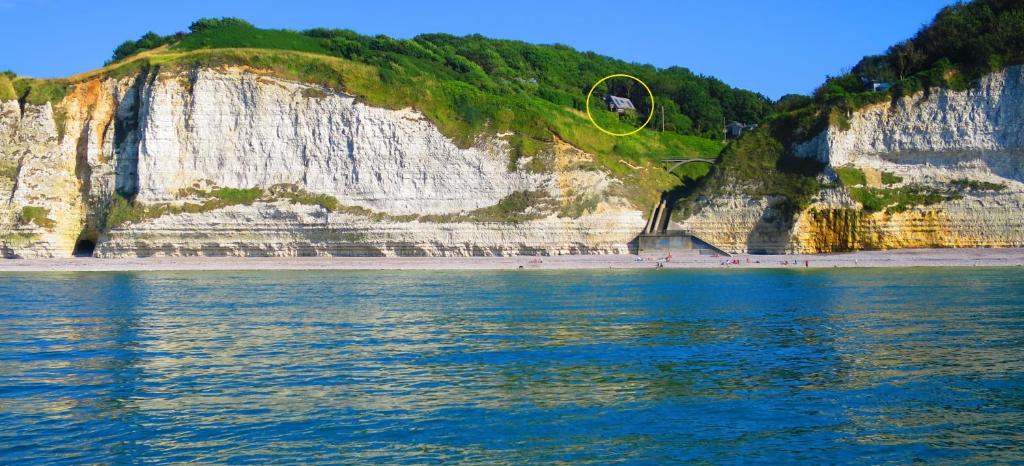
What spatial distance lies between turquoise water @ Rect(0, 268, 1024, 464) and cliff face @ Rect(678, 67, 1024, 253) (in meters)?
18.0

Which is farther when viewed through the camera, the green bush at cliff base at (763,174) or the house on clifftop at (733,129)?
the house on clifftop at (733,129)

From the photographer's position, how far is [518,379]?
15336 millimetres

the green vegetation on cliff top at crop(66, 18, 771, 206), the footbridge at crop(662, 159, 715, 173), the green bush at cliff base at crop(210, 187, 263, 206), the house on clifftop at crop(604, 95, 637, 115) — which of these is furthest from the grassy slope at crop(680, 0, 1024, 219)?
the house on clifftop at crop(604, 95, 637, 115)

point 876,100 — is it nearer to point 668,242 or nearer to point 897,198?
point 897,198

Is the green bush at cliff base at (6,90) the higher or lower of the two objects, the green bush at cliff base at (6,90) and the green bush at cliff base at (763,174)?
the higher

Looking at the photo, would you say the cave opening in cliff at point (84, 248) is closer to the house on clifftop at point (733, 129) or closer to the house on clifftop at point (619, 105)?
the house on clifftop at point (619, 105)

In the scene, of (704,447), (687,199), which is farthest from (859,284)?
(704,447)

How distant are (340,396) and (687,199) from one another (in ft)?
127

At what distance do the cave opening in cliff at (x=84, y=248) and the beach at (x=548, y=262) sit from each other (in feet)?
8.53

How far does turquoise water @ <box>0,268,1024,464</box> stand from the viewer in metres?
11.4

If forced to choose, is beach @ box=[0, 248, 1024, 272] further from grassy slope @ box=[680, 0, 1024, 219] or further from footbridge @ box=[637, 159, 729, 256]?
grassy slope @ box=[680, 0, 1024, 219]

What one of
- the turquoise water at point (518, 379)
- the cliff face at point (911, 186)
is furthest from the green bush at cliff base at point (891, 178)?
the turquoise water at point (518, 379)

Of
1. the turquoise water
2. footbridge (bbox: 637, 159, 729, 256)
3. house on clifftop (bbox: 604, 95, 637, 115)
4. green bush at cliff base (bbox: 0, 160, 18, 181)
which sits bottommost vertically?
the turquoise water

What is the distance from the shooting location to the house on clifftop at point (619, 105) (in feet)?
257
